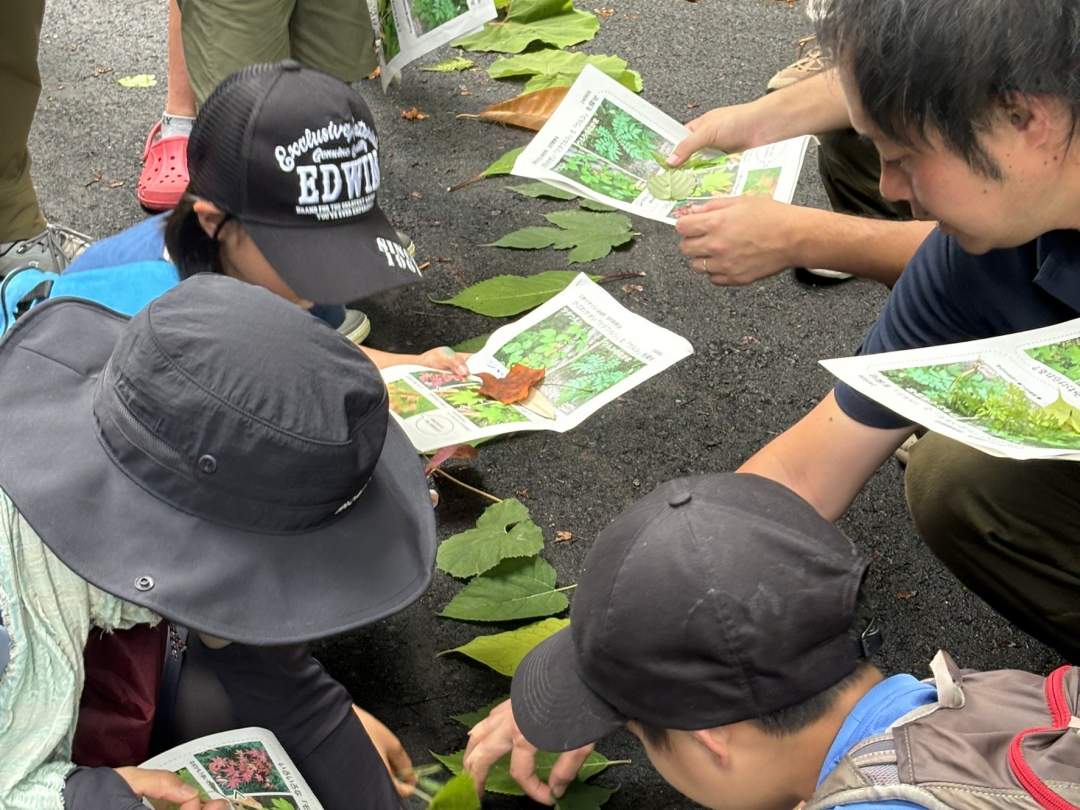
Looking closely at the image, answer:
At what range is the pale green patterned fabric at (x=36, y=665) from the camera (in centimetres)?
95

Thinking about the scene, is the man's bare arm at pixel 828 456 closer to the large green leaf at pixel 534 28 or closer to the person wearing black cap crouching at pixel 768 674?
the person wearing black cap crouching at pixel 768 674

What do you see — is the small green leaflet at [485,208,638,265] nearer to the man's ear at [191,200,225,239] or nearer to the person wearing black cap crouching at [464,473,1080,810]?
the man's ear at [191,200,225,239]

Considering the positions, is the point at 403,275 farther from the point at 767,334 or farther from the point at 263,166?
the point at 767,334

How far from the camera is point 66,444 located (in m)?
0.94

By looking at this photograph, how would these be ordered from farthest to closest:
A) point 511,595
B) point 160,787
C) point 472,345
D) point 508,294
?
1. point 508,294
2. point 472,345
3. point 511,595
4. point 160,787

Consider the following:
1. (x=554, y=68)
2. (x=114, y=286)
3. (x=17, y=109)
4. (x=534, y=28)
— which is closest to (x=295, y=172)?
(x=114, y=286)

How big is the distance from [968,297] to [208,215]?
84 centimetres

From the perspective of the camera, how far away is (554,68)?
2.68 m

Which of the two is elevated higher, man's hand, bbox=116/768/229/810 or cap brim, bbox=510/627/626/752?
cap brim, bbox=510/627/626/752

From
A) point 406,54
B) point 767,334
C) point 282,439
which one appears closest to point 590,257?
point 767,334

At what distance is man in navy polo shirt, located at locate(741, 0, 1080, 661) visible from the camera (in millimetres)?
970

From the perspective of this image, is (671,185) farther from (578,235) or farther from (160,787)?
(160,787)

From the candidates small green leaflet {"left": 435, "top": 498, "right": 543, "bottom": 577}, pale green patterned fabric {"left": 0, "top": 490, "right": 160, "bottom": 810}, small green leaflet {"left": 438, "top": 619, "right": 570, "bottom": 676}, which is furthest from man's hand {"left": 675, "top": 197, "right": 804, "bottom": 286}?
pale green patterned fabric {"left": 0, "top": 490, "right": 160, "bottom": 810}

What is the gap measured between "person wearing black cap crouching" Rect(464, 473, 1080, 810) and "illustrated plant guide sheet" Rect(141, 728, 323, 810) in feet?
1.16
